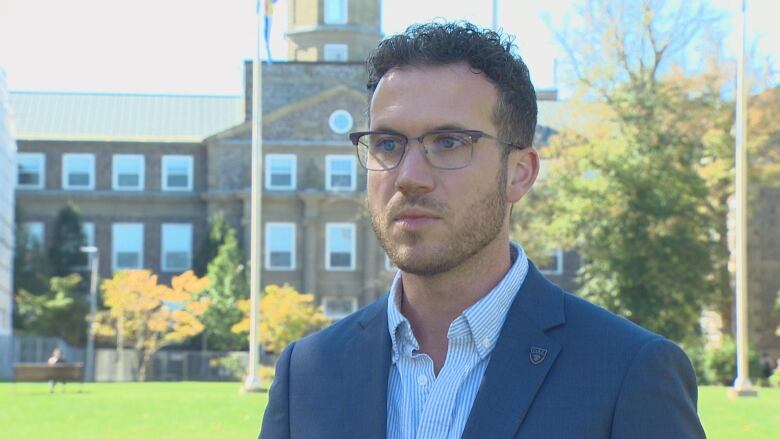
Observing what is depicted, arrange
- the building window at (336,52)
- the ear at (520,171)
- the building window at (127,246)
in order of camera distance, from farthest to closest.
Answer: the building window at (336,52) → the building window at (127,246) → the ear at (520,171)

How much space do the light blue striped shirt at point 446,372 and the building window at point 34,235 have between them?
6843 cm

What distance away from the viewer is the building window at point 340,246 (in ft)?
236

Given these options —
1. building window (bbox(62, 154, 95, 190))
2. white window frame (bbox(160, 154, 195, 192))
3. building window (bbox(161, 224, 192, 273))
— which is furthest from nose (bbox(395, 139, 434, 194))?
building window (bbox(62, 154, 95, 190))

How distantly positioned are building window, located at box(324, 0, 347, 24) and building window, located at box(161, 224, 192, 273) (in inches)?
509

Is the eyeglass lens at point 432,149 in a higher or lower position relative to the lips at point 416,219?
higher

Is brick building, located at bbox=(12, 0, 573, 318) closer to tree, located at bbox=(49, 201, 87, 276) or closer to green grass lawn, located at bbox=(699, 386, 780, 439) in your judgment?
tree, located at bbox=(49, 201, 87, 276)

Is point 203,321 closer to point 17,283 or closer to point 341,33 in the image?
point 17,283

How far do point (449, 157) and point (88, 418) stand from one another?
18.4 meters

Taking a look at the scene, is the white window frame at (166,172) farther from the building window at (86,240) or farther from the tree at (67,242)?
the tree at (67,242)

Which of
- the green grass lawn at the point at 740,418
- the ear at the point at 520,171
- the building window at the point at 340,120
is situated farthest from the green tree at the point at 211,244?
the ear at the point at 520,171

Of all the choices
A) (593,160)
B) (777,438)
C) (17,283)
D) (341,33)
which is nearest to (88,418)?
(777,438)

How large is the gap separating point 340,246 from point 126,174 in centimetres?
1148

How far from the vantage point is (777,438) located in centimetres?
1638

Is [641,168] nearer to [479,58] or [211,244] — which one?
[211,244]
